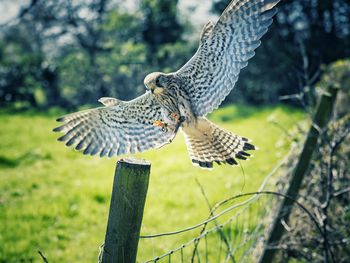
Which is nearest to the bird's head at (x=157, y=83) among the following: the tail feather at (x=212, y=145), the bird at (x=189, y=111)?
the bird at (x=189, y=111)

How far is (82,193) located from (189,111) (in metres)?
3.04

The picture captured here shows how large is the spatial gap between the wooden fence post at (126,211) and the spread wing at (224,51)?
58.7 inches

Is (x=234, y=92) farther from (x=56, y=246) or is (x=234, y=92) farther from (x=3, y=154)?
(x=56, y=246)

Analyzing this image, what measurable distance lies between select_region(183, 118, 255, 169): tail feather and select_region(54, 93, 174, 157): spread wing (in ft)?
0.80

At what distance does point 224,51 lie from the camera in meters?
2.85

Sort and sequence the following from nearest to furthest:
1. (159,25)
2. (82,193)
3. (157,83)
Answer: (157,83) → (82,193) → (159,25)

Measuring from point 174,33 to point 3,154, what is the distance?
10.4 metres

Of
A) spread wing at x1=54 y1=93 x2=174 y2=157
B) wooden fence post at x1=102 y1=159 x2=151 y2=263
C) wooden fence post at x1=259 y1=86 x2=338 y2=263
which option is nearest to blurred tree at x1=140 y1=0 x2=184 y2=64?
spread wing at x1=54 y1=93 x2=174 y2=157

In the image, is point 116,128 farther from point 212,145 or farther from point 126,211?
point 126,211

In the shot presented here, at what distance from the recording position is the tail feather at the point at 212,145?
9.60ft

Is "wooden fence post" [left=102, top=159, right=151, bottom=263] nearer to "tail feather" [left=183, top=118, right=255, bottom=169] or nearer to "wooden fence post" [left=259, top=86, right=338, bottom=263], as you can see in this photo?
"tail feather" [left=183, top=118, right=255, bottom=169]

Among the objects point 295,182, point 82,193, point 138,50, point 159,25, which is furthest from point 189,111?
point 159,25

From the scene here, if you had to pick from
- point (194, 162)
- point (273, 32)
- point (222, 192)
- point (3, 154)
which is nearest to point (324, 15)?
point (273, 32)

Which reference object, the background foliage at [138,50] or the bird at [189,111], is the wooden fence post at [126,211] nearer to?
the bird at [189,111]
